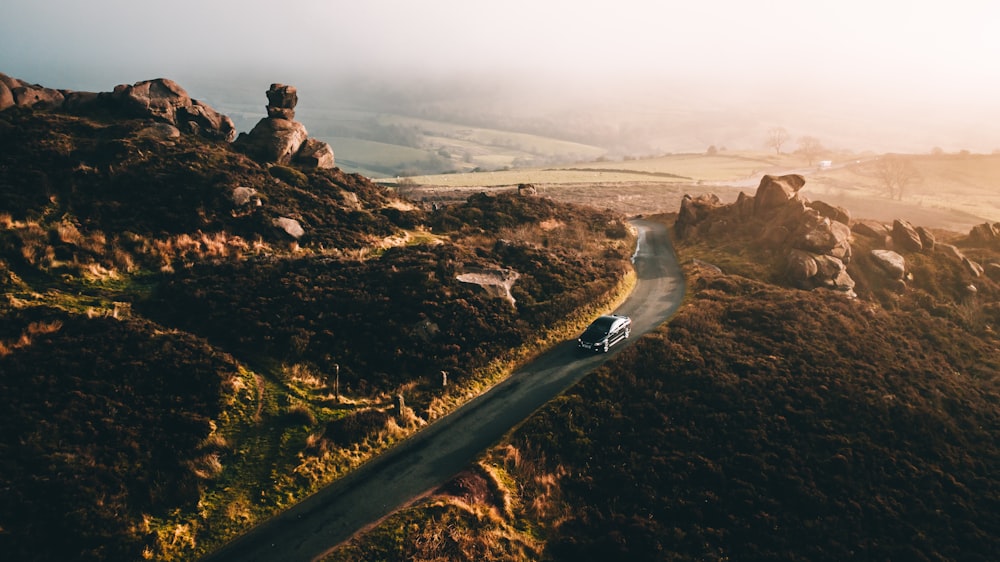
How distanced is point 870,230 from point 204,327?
209 feet

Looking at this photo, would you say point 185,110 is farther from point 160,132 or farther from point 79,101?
point 79,101

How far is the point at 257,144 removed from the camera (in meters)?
54.3

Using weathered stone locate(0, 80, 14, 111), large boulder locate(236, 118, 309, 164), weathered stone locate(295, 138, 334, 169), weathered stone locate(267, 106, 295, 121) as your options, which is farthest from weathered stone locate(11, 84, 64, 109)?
weathered stone locate(295, 138, 334, 169)

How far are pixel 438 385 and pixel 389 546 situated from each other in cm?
1000

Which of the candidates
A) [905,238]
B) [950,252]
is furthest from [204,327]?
[950,252]

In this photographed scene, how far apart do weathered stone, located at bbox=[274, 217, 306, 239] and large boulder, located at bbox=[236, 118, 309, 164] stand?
14877 millimetres

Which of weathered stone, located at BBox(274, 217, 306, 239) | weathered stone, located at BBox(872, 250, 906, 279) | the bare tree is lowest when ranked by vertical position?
weathered stone, located at BBox(274, 217, 306, 239)

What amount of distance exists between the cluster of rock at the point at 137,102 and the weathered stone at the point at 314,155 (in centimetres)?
867

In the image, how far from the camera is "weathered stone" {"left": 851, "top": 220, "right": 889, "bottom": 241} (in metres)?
51.6

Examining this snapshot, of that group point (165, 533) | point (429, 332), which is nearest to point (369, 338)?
point (429, 332)

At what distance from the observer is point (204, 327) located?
27906mm

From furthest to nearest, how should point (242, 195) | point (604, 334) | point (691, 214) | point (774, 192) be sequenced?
point (691, 214) → point (774, 192) → point (242, 195) → point (604, 334)

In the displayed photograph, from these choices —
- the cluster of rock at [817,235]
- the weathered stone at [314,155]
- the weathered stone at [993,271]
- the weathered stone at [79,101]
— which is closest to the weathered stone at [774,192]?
the cluster of rock at [817,235]

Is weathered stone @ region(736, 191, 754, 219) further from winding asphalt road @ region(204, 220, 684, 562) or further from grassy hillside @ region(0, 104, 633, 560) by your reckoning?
winding asphalt road @ region(204, 220, 684, 562)
